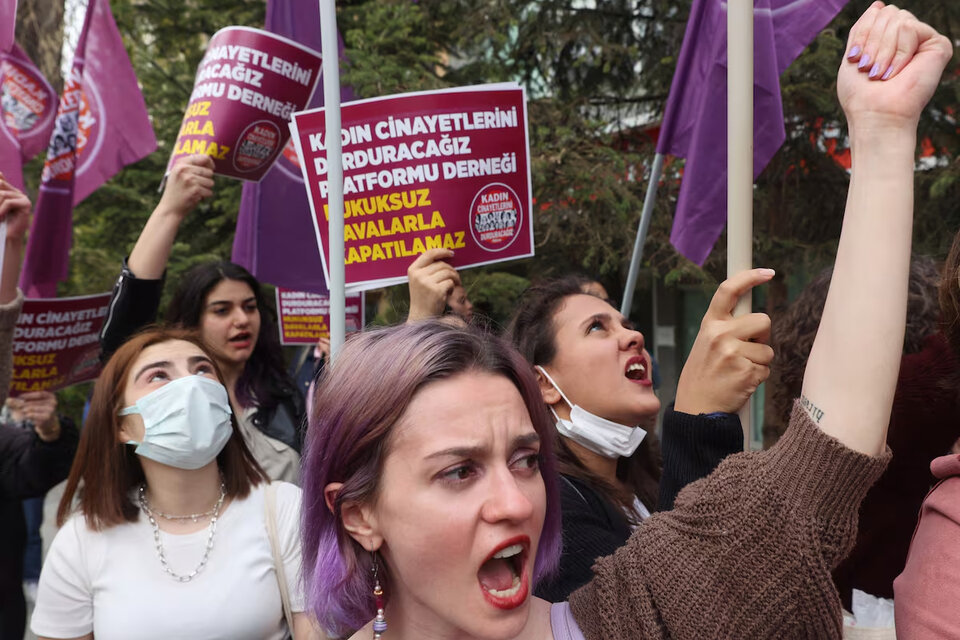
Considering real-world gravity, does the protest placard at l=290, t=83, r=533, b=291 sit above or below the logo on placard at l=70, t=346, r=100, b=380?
above

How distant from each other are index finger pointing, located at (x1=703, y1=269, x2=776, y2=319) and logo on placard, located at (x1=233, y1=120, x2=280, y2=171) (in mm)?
2588

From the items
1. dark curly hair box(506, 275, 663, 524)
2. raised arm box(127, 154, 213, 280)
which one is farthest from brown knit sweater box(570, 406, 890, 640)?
raised arm box(127, 154, 213, 280)

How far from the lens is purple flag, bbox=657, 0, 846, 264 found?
3094 mm

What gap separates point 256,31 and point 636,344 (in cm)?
191

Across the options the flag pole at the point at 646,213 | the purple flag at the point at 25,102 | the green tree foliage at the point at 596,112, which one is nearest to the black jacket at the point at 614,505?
the flag pole at the point at 646,213

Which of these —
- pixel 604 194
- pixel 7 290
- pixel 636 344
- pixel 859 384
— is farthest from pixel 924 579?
pixel 604 194

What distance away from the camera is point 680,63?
350 centimetres

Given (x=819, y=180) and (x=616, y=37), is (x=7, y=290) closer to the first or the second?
(x=616, y=37)

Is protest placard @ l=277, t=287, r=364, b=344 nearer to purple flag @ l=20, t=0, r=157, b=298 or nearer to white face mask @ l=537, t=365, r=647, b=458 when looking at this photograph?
purple flag @ l=20, t=0, r=157, b=298

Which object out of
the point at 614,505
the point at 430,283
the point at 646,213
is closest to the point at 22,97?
the point at 430,283

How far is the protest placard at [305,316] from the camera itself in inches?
219

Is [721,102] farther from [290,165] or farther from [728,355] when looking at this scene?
[290,165]

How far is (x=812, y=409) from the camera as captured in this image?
4.15 feet

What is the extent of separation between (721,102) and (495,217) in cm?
86
